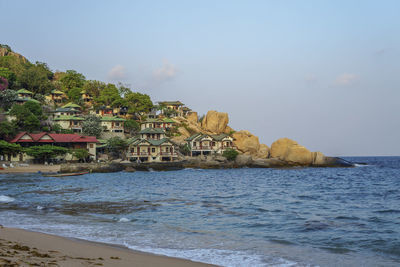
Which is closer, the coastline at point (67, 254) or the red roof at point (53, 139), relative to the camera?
the coastline at point (67, 254)

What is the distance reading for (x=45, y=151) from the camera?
226 feet

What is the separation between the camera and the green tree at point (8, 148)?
6538 centimetres

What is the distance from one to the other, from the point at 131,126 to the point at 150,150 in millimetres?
15759

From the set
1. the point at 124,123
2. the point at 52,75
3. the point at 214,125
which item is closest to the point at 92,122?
the point at 124,123

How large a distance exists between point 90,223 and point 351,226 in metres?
13.9

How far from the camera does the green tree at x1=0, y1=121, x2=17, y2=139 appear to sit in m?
69.0

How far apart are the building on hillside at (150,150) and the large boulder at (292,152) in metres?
27.4

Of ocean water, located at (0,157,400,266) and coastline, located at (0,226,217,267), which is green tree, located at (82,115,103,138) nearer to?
ocean water, located at (0,157,400,266)

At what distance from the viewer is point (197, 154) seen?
100 m

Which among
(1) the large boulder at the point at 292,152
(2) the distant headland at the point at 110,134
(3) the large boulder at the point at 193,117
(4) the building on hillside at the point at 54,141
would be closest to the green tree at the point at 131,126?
(2) the distant headland at the point at 110,134

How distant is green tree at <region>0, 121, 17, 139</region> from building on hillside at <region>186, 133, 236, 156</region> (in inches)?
1761

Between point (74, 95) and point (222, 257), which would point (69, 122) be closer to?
point (74, 95)

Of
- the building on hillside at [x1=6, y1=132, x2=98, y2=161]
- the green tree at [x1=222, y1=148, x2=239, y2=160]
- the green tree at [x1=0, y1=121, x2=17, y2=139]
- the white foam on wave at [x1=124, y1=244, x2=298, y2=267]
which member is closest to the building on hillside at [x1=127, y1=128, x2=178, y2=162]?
the building on hillside at [x1=6, y1=132, x2=98, y2=161]

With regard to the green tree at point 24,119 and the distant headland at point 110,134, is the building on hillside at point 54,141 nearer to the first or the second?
the distant headland at point 110,134
